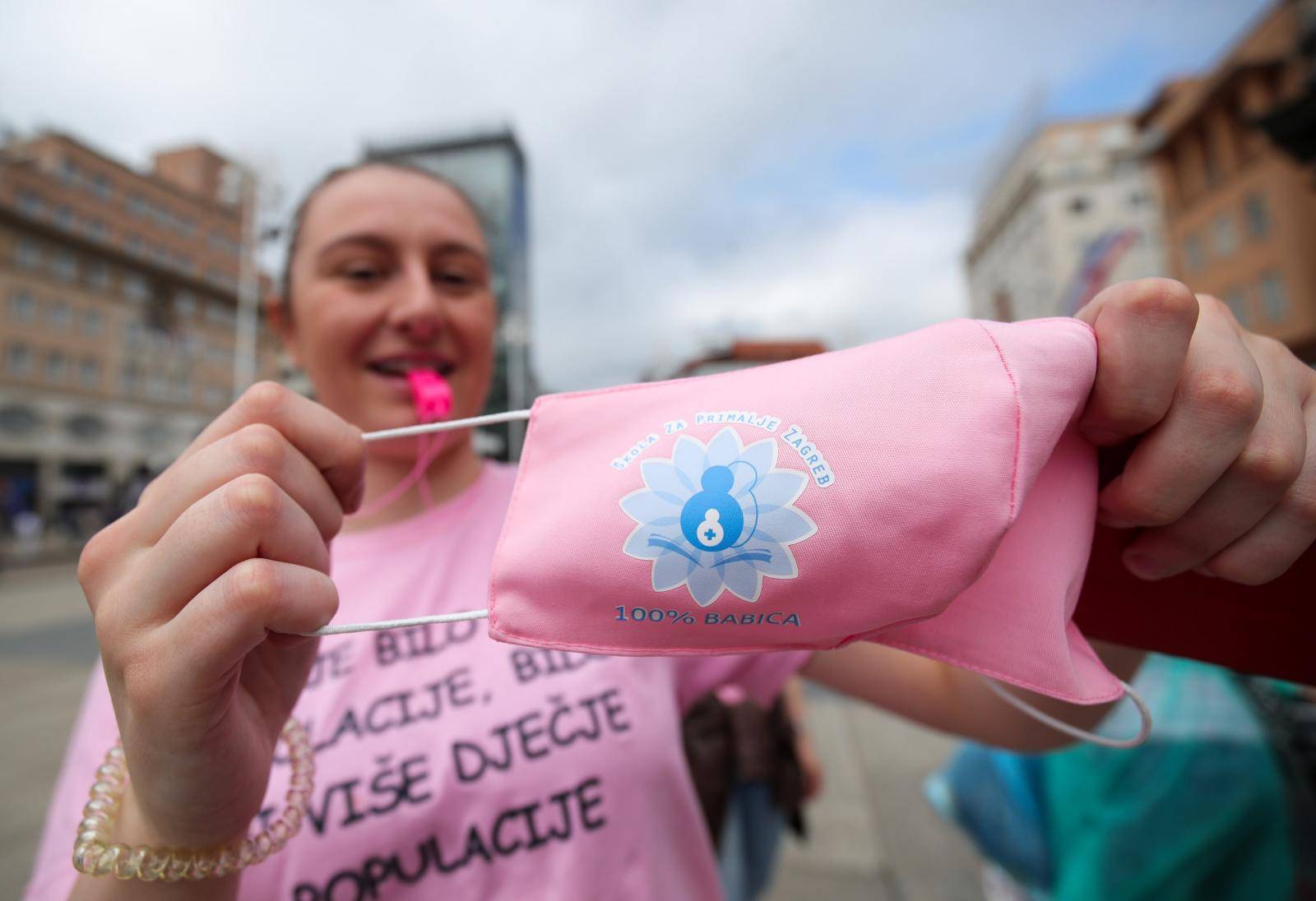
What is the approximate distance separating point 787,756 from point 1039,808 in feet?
2.96

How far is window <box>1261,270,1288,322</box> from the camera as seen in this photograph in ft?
53.8

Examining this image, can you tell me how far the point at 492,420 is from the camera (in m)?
0.77

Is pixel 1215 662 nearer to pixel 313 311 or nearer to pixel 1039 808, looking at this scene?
pixel 313 311

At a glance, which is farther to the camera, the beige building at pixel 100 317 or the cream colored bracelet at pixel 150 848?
the beige building at pixel 100 317

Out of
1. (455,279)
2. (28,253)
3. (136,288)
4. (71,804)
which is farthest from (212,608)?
(136,288)

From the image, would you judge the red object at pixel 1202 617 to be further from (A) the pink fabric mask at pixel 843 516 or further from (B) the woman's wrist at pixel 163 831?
(B) the woman's wrist at pixel 163 831

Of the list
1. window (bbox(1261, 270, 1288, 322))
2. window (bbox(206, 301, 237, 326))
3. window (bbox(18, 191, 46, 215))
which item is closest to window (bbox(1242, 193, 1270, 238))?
window (bbox(1261, 270, 1288, 322))

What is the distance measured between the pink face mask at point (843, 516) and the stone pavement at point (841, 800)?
2.64 metres

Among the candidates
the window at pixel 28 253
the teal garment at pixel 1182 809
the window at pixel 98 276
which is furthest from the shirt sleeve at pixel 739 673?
the window at pixel 98 276

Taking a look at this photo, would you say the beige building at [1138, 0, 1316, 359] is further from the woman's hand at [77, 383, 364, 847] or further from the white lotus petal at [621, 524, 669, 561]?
the woman's hand at [77, 383, 364, 847]

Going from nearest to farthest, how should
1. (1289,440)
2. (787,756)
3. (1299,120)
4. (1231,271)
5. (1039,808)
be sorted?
(1289,440) < (787,756) < (1039,808) < (1299,120) < (1231,271)

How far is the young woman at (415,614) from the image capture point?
2.01 feet

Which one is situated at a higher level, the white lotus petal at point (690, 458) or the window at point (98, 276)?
the window at point (98, 276)

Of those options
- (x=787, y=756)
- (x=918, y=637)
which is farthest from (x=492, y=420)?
(x=787, y=756)
